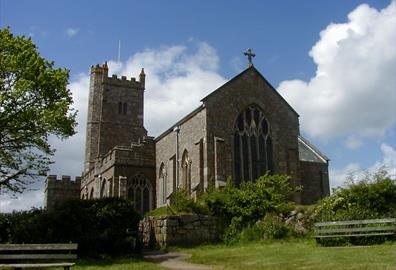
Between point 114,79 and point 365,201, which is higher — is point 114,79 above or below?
above

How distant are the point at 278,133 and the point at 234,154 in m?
3.85

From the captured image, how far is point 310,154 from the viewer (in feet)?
115

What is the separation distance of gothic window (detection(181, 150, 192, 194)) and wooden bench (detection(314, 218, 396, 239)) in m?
13.7

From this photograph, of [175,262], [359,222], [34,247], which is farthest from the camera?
[359,222]

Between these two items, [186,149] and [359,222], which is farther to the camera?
[186,149]

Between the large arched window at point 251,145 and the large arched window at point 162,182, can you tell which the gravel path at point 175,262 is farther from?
the large arched window at point 162,182

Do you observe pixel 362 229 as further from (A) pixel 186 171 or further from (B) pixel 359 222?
(A) pixel 186 171

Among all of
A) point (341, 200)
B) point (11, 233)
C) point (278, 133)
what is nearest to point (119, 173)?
point (278, 133)

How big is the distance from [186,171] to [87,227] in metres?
13.8

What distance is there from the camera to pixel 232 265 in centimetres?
1234

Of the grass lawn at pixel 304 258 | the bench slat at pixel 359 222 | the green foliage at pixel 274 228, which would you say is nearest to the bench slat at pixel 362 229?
the bench slat at pixel 359 222

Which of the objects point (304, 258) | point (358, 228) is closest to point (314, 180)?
point (358, 228)

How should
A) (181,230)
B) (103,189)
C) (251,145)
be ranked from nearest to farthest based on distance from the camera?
1. (181,230)
2. (251,145)
3. (103,189)

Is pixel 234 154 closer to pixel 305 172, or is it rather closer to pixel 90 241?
pixel 305 172
